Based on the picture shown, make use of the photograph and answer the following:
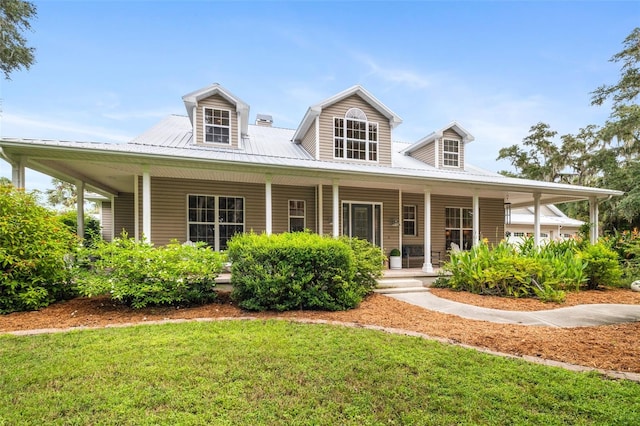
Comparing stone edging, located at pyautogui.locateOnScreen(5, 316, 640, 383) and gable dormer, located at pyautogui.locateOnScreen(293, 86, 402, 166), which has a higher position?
gable dormer, located at pyautogui.locateOnScreen(293, 86, 402, 166)

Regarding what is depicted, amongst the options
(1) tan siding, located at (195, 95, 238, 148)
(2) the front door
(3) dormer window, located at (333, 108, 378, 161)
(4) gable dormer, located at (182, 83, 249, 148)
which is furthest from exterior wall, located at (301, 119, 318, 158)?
(1) tan siding, located at (195, 95, 238, 148)

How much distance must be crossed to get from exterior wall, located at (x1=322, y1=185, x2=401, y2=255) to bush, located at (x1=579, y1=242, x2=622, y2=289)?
5.25m

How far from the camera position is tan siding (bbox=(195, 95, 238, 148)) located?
9859 mm

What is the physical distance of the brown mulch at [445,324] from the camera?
3648mm

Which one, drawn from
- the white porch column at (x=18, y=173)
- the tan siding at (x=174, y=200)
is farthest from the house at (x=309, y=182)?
the white porch column at (x=18, y=173)

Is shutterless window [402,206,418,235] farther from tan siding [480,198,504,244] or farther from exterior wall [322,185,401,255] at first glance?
tan siding [480,198,504,244]

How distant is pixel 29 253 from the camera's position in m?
5.37

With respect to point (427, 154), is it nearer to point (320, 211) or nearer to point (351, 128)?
point (351, 128)

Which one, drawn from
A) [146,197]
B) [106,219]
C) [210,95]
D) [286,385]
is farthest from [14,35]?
[286,385]

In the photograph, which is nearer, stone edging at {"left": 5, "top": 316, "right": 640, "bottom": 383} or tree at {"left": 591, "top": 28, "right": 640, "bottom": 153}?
stone edging at {"left": 5, "top": 316, "right": 640, "bottom": 383}

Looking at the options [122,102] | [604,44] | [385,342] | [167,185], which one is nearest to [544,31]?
[604,44]

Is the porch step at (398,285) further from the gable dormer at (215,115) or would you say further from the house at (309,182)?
the gable dormer at (215,115)

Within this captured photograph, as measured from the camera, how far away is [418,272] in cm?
928

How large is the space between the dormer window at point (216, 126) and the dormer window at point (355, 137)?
11.7 ft
